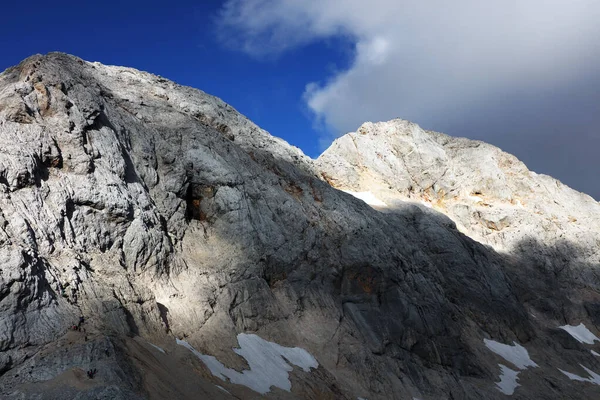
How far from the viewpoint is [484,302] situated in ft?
151

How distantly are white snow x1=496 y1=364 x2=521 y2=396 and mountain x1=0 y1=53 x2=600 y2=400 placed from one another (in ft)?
0.75

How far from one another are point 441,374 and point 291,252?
13063mm

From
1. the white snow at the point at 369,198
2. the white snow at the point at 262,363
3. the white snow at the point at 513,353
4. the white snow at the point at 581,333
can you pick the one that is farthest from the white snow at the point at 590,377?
the white snow at the point at 262,363

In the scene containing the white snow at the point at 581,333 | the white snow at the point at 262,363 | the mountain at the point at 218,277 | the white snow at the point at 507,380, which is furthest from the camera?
the white snow at the point at 581,333

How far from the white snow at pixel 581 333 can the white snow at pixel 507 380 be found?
15.6 m

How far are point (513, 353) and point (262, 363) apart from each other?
26.1 m

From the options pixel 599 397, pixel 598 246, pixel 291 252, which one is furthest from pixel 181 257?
pixel 598 246

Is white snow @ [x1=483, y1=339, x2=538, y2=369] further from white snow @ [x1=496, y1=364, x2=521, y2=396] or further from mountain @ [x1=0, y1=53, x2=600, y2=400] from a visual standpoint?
white snow @ [x1=496, y1=364, x2=521, y2=396]

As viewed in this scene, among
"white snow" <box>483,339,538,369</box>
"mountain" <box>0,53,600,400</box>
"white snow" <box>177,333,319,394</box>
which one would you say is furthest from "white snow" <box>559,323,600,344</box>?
"white snow" <box>177,333,319,394</box>

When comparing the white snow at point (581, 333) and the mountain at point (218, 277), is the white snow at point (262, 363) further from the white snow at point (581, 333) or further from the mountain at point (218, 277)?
the white snow at point (581, 333)

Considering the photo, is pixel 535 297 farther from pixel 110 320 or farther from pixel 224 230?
pixel 110 320

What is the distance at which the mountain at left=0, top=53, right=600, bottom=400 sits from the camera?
19094 mm

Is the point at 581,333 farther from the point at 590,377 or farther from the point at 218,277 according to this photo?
the point at 218,277

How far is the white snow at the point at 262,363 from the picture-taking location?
23516 millimetres
